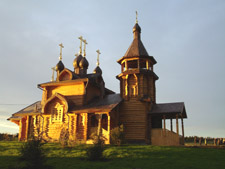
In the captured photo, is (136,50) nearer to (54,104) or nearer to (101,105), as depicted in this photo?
(101,105)

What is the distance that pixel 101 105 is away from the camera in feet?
69.7

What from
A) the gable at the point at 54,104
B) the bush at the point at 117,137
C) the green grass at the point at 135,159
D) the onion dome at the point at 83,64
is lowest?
the green grass at the point at 135,159

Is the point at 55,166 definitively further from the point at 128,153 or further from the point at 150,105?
the point at 150,105

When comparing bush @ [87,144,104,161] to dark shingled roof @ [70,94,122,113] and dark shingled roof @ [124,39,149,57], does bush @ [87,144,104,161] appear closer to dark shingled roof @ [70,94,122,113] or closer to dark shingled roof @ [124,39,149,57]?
dark shingled roof @ [70,94,122,113]

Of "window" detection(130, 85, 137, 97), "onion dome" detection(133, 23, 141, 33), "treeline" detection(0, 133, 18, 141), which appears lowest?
"treeline" detection(0, 133, 18, 141)

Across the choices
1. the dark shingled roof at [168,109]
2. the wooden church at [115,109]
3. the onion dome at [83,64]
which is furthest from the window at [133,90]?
the onion dome at [83,64]

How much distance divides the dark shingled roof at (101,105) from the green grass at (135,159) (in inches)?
190

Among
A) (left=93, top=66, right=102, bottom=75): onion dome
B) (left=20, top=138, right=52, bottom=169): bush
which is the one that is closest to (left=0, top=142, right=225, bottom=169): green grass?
(left=20, top=138, right=52, bottom=169): bush

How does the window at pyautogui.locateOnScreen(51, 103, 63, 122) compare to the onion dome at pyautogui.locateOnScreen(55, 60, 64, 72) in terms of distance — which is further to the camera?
the onion dome at pyautogui.locateOnScreen(55, 60, 64, 72)

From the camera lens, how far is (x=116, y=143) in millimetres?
17516

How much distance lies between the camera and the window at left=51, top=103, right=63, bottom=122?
2263 centimetres

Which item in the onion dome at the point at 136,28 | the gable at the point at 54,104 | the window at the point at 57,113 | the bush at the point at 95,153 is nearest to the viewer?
the bush at the point at 95,153

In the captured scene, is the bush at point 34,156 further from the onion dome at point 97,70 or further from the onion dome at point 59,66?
the onion dome at point 97,70

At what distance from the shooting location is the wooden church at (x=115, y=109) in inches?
801
